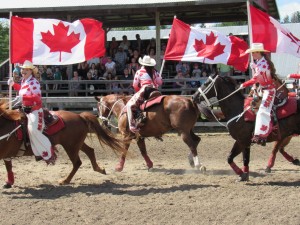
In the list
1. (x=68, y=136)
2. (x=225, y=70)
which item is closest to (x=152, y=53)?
(x=225, y=70)

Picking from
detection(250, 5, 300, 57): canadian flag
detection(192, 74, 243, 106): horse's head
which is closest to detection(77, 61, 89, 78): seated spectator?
detection(250, 5, 300, 57): canadian flag

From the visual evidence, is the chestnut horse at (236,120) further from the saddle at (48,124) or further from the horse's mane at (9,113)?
the horse's mane at (9,113)

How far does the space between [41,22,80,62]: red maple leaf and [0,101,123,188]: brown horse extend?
2.45m

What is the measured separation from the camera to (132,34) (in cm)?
3559

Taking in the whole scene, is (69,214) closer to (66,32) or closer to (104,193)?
(104,193)

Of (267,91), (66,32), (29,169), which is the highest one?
(66,32)

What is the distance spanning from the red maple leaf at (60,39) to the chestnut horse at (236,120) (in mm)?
3348

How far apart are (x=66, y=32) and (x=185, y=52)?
10.8 feet

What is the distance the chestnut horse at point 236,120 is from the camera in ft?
28.1

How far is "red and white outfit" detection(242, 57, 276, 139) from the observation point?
8289 millimetres

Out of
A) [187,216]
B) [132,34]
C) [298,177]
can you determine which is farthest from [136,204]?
[132,34]

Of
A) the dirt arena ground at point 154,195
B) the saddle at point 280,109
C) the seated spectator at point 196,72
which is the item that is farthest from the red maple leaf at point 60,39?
the seated spectator at point 196,72

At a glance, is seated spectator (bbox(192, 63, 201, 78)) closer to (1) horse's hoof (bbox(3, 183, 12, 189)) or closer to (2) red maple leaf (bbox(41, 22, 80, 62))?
(2) red maple leaf (bbox(41, 22, 80, 62))

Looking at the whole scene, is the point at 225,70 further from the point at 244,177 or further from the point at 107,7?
the point at 244,177
